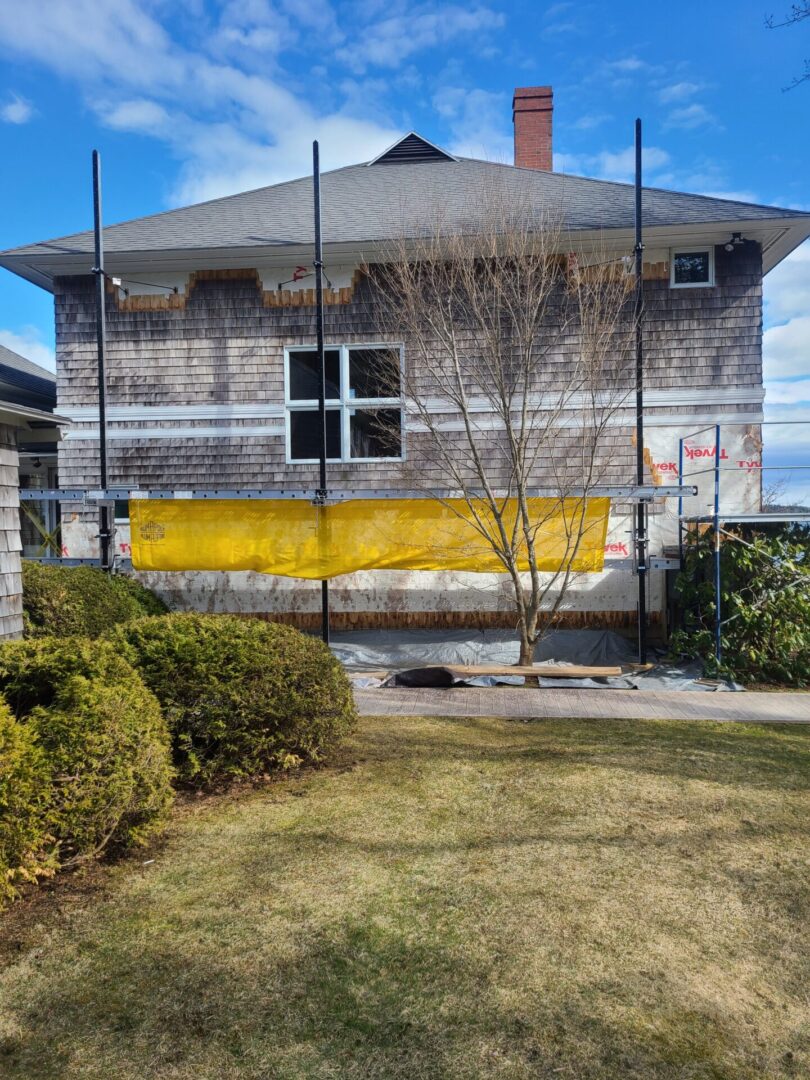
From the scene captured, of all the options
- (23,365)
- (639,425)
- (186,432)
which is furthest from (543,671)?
(23,365)

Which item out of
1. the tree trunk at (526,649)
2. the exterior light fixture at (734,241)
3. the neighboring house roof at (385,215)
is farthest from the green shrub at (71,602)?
the exterior light fixture at (734,241)

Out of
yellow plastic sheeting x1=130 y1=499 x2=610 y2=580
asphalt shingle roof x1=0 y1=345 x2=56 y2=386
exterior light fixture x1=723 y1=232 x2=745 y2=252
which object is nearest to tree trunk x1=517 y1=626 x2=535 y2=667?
yellow plastic sheeting x1=130 y1=499 x2=610 y2=580

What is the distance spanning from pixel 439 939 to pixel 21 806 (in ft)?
6.13

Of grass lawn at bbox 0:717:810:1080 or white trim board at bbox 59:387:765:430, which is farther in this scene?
white trim board at bbox 59:387:765:430

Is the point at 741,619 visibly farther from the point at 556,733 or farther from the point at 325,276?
the point at 325,276

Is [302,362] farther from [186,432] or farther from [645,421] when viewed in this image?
[645,421]

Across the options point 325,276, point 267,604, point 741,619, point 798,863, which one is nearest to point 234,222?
point 325,276

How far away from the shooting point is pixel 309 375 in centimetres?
1123

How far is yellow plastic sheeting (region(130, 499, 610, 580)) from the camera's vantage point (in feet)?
30.0

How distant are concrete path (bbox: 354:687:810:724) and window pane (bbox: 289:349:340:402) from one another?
16.7 feet

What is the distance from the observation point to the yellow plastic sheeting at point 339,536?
914cm

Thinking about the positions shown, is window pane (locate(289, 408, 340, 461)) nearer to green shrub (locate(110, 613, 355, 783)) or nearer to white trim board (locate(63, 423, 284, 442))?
white trim board (locate(63, 423, 284, 442))

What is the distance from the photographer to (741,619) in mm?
8477

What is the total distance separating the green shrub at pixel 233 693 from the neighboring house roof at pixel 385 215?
21.7ft
